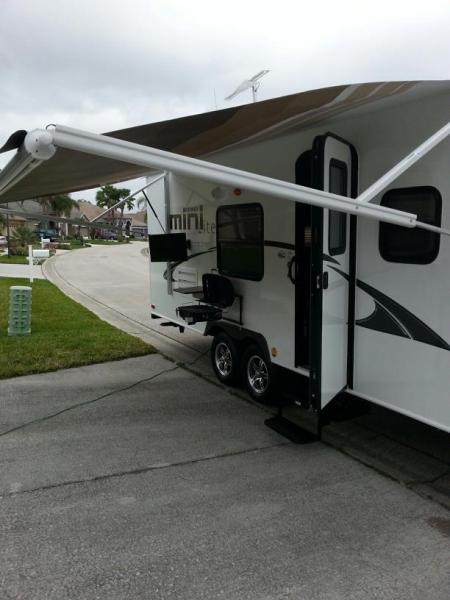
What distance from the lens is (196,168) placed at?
7.63 ft

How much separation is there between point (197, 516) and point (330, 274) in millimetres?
1926

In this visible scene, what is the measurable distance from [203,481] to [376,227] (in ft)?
7.39

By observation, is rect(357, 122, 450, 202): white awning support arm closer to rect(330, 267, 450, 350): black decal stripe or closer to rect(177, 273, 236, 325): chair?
rect(330, 267, 450, 350): black decal stripe

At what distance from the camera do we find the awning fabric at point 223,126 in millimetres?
3061

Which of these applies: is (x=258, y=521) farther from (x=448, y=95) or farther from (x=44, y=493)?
(x=448, y=95)

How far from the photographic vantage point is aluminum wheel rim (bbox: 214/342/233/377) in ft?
18.5

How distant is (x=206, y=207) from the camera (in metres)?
5.80

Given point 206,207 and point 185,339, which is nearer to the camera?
point 206,207

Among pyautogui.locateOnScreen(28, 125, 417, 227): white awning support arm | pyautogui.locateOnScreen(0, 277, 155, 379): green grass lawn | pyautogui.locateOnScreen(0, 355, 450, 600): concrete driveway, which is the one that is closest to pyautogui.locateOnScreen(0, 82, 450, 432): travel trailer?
pyautogui.locateOnScreen(28, 125, 417, 227): white awning support arm

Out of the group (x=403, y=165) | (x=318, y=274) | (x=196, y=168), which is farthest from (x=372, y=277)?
(x=196, y=168)

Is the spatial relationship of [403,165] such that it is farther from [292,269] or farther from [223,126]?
[292,269]

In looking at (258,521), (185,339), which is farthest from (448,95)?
(185,339)

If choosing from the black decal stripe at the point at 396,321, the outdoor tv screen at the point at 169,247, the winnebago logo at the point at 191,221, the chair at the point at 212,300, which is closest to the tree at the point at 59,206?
the outdoor tv screen at the point at 169,247

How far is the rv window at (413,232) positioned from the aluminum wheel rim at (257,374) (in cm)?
185
